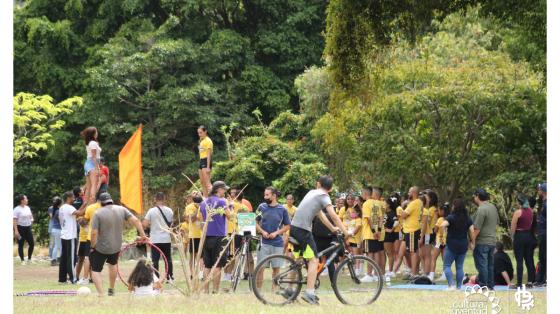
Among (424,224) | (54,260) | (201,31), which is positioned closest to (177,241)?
(424,224)

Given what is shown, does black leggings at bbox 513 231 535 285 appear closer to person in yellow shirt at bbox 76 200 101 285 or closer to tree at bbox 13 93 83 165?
person in yellow shirt at bbox 76 200 101 285

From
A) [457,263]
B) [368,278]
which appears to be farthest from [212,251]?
[457,263]

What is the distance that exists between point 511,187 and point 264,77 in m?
17.5

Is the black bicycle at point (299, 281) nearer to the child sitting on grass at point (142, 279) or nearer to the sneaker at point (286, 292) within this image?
the sneaker at point (286, 292)

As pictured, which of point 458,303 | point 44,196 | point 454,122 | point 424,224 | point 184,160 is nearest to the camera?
point 458,303

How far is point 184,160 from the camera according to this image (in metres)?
44.1

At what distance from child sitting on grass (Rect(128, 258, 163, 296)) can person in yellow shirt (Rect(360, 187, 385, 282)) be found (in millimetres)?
6435

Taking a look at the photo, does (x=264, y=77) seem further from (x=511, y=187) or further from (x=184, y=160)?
(x=511, y=187)

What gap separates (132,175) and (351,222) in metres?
4.73

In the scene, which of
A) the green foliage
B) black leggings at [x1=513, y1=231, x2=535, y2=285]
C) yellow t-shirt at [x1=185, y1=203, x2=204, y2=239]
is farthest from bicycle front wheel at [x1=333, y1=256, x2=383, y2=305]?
the green foliage

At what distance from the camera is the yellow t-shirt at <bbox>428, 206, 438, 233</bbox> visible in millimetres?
21750

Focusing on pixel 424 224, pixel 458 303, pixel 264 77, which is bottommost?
pixel 458 303
